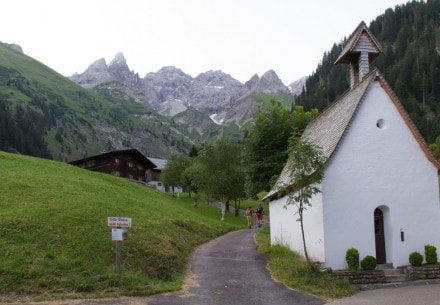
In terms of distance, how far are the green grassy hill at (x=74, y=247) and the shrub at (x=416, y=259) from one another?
31.1ft

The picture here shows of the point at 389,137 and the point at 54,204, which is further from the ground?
the point at 389,137

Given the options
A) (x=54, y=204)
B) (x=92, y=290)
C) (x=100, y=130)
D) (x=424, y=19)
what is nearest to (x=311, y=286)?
(x=92, y=290)

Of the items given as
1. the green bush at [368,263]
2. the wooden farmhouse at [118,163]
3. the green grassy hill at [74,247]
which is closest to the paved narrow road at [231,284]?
the green grassy hill at [74,247]

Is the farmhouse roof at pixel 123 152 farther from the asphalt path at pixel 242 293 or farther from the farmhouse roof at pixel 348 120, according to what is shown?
the farmhouse roof at pixel 348 120

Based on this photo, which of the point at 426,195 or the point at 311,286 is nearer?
the point at 311,286

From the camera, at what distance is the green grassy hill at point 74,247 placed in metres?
13.8

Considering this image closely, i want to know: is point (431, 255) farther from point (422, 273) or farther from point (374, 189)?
point (374, 189)

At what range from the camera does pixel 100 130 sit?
194500 mm

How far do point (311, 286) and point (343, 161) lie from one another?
219 inches

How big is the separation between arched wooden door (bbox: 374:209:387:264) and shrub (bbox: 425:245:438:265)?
1.67m

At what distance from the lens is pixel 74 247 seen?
1638cm

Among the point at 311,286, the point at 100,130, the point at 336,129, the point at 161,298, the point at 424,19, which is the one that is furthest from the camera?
the point at 100,130

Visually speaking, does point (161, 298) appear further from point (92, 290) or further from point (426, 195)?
point (426, 195)

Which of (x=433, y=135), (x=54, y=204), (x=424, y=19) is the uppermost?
(x=424, y=19)
